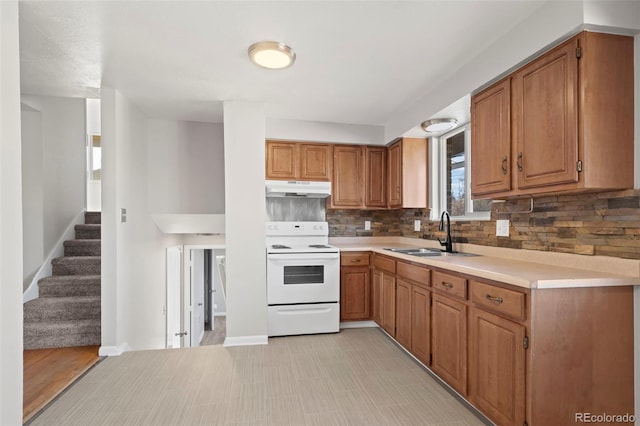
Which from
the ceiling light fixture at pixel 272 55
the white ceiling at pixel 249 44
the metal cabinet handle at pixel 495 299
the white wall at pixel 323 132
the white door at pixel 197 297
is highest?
the white ceiling at pixel 249 44

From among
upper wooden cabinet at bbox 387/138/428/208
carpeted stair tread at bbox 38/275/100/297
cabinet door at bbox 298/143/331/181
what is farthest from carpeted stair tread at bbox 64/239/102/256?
upper wooden cabinet at bbox 387/138/428/208

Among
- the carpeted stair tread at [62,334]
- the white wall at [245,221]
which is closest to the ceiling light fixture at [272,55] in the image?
the white wall at [245,221]

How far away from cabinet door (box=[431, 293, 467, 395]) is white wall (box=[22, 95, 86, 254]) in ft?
15.0

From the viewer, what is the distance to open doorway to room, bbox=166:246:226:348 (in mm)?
4969

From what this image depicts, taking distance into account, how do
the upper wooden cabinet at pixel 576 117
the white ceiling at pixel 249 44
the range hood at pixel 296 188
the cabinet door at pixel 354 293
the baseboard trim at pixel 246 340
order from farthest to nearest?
the range hood at pixel 296 188, the cabinet door at pixel 354 293, the baseboard trim at pixel 246 340, the white ceiling at pixel 249 44, the upper wooden cabinet at pixel 576 117

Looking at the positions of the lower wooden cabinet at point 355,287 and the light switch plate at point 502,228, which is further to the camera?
the lower wooden cabinet at point 355,287

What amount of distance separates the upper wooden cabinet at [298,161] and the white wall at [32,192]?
274 centimetres

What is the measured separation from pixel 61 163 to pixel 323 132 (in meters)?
3.65

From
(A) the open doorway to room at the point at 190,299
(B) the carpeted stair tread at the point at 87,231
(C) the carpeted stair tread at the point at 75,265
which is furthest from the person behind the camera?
(A) the open doorway to room at the point at 190,299

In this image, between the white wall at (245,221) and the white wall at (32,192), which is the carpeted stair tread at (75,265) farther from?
the white wall at (245,221)

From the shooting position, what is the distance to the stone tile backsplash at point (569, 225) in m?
1.74

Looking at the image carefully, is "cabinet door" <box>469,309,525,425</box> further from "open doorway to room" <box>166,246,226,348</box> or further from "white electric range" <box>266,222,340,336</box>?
"open doorway to room" <box>166,246,226,348</box>

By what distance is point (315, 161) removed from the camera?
4.04 metres

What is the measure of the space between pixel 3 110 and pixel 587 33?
2929 mm
